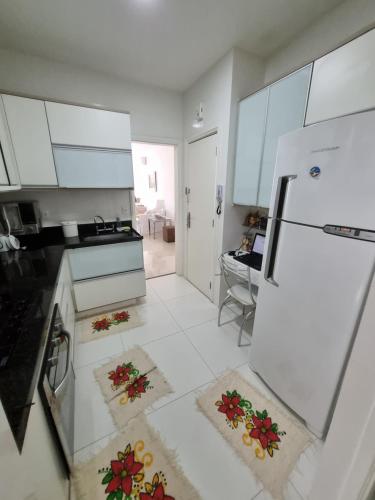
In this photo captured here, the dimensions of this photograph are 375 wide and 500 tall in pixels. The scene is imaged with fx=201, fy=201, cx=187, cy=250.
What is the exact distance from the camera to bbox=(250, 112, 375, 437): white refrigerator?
0.92m

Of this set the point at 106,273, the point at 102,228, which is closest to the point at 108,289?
the point at 106,273

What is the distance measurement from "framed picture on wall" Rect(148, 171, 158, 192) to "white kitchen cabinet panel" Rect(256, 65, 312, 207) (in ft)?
15.8

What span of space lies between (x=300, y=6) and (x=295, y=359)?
242cm

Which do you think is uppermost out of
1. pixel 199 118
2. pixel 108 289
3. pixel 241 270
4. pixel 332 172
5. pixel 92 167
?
pixel 199 118

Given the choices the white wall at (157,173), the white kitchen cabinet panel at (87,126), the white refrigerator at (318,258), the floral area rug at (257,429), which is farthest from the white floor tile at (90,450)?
the white wall at (157,173)

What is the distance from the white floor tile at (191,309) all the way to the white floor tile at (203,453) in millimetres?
877

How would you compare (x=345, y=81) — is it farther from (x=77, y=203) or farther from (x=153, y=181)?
(x=153, y=181)

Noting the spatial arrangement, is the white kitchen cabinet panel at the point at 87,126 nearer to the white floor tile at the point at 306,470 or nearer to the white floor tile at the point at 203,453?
the white floor tile at the point at 203,453

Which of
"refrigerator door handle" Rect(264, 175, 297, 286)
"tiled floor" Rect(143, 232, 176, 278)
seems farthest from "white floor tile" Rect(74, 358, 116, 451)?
"tiled floor" Rect(143, 232, 176, 278)

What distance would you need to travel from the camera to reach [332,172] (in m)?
0.99

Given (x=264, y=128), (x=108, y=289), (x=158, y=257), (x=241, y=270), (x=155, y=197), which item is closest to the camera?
(x=264, y=128)

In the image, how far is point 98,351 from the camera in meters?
1.88

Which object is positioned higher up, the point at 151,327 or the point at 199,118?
the point at 199,118

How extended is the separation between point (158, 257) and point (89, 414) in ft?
9.89
